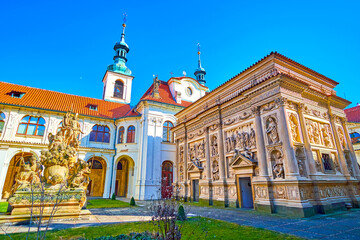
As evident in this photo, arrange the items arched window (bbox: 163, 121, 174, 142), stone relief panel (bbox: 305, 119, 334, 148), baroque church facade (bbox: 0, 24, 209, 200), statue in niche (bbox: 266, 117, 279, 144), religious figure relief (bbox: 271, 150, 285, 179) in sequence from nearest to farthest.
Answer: religious figure relief (bbox: 271, 150, 285, 179) < statue in niche (bbox: 266, 117, 279, 144) < stone relief panel (bbox: 305, 119, 334, 148) < baroque church facade (bbox: 0, 24, 209, 200) < arched window (bbox: 163, 121, 174, 142)

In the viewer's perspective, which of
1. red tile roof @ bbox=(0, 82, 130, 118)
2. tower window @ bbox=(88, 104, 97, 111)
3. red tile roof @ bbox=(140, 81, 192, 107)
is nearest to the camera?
red tile roof @ bbox=(0, 82, 130, 118)

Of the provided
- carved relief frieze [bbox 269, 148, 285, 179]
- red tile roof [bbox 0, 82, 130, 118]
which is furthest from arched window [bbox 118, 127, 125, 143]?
carved relief frieze [bbox 269, 148, 285, 179]

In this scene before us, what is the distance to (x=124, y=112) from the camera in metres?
28.9

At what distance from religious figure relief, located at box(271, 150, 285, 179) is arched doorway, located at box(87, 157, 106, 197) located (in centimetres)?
2123

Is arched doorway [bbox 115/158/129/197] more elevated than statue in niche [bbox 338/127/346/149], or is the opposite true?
statue in niche [bbox 338/127/346/149]

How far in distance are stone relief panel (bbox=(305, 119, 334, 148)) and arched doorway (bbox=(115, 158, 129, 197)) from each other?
2260cm

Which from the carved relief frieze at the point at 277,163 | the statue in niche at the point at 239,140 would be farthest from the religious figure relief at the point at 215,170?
the carved relief frieze at the point at 277,163

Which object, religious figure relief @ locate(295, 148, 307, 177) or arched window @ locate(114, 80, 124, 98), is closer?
religious figure relief @ locate(295, 148, 307, 177)

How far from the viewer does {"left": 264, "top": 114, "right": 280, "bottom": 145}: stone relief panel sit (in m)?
11.3

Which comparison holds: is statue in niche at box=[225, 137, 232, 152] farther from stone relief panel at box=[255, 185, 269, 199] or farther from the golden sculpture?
the golden sculpture

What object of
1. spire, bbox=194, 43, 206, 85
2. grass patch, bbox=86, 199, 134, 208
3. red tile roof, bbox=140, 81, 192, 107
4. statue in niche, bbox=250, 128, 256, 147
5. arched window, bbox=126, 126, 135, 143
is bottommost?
grass patch, bbox=86, 199, 134, 208

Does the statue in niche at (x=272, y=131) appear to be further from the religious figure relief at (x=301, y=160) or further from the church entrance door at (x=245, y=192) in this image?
the church entrance door at (x=245, y=192)

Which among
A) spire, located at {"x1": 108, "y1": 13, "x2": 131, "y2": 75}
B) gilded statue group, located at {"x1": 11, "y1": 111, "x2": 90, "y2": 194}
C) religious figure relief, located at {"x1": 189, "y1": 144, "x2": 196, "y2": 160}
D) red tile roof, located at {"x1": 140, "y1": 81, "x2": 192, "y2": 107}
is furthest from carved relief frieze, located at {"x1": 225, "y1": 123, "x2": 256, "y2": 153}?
spire, located at {"x1": 108, "y1": 13, "x2": 131, "y2": 75}

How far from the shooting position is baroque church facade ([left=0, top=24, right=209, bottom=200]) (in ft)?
69.4
